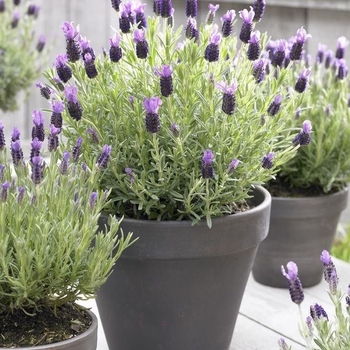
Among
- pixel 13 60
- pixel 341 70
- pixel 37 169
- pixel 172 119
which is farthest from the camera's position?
pixel 13 60

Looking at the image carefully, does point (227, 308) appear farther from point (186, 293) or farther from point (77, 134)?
point (77, 134)

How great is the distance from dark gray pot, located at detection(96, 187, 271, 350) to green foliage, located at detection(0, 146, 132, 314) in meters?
0.15

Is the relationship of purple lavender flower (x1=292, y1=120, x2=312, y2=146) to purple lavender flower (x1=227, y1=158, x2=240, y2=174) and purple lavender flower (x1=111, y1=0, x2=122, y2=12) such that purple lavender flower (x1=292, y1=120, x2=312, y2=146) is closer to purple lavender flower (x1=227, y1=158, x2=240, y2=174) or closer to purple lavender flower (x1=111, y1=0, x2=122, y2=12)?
purple lavender flower (x1=227, y1=158, x2=240, y2=174)

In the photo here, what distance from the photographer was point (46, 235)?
4.17 ft

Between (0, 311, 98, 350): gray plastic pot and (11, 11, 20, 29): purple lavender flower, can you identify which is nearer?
Answer: (0, 311, 98, 350): gray plastic pot

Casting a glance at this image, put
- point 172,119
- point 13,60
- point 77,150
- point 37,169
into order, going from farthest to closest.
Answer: point 13,60 < point 172,119 < point 77,150 < point 37,169

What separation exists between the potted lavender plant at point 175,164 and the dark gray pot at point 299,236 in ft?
1.34

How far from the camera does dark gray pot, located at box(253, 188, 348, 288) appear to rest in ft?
6.70

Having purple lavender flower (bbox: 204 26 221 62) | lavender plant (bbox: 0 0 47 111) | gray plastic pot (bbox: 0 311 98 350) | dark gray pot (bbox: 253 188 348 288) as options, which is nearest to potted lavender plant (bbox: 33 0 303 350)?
purple lavender flower (bbox: 204 26 221 62)

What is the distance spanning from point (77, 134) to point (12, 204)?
1.07ft

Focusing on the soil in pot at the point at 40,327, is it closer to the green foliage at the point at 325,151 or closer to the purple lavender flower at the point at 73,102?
the purple lavender flower at the point at 73,102

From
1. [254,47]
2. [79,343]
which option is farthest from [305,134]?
[79,343]

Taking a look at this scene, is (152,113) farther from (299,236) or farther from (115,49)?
(299,236)

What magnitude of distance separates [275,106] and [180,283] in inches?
15.7
